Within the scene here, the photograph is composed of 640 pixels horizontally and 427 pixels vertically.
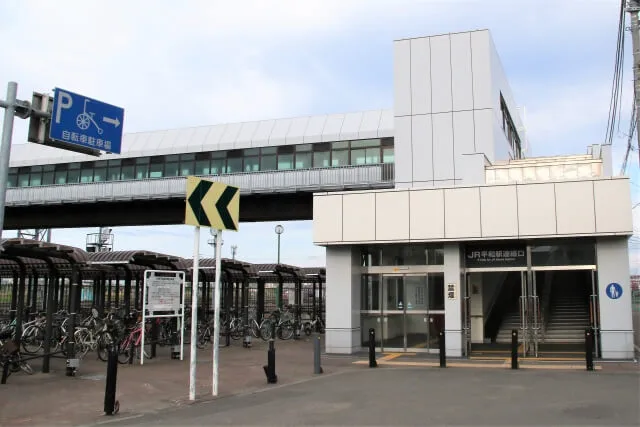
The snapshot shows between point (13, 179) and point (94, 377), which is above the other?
point (13, 179)

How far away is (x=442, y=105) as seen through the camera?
832 inches

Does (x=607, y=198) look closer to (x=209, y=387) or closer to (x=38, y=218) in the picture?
(x=209, y=387)

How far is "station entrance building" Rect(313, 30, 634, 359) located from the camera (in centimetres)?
1584

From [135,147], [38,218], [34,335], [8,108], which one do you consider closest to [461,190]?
[8,108]

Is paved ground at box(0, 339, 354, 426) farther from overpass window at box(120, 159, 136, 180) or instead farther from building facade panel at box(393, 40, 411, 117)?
overpass window at box(120, 159, 136, 180)

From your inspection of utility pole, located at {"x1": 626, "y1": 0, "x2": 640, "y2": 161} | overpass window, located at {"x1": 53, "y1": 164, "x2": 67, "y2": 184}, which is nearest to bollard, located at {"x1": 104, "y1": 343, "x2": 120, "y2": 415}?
utility pole, located at {"x1": 626, "y1": 0, "x2": 640, "y2": 161}

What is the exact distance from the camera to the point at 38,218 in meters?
39.0

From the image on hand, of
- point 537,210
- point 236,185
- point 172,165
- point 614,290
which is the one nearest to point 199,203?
point 537,210

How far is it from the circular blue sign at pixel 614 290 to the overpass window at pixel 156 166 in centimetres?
2656

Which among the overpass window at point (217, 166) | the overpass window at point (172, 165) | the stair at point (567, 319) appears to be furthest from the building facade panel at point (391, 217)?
the overpass window at point (172, 165)

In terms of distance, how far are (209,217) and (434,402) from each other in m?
4.90

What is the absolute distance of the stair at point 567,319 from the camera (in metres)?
20.6

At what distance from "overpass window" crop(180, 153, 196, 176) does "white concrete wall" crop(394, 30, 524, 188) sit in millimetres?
17221

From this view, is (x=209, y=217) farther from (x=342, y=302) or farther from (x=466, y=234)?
(x=466, y=234)
